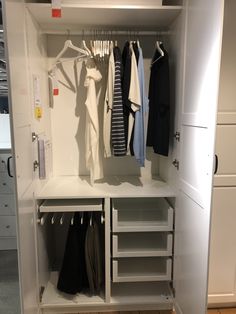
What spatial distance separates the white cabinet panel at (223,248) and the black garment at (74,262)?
90cm

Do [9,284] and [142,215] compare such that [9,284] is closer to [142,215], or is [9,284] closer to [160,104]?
[142,215]

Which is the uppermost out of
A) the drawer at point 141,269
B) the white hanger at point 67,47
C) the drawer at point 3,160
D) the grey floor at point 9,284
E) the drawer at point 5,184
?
the white hanger at point 67,47

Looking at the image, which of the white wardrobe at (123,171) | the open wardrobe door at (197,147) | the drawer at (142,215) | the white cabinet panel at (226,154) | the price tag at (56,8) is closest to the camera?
the open wardrobe door at (197,147)

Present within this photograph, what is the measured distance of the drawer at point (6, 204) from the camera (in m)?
2.17

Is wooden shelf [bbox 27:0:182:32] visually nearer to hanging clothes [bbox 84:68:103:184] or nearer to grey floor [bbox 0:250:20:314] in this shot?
hanging clothes [bbox 84:68:103:184]

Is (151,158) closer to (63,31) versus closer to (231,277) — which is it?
(231,277)

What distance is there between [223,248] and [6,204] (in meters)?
1.69

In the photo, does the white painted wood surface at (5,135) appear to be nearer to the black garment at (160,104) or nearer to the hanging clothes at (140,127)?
the hanging clothes at (140,127)

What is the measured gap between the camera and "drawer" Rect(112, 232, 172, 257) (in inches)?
71.1

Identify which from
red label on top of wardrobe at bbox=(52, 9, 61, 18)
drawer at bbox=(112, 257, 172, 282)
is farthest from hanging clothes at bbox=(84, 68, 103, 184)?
drawer at bbox=(112, 257, 172, 282)

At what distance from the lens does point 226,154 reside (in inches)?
67.1

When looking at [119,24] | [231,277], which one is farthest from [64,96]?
[231,277]

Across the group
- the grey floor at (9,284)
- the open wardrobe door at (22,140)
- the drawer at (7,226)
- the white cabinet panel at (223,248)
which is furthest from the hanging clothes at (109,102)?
the grey floor at (9,284)

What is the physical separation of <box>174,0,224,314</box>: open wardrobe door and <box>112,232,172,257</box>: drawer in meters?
0.15
